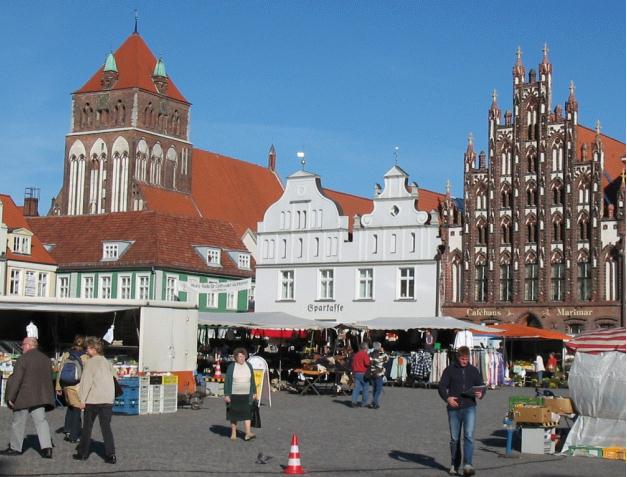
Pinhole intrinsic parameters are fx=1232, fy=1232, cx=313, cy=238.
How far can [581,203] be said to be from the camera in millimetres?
50875

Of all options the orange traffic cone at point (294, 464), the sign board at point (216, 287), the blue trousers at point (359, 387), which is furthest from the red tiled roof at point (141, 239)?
the orange traffic cone at point (294, 464)

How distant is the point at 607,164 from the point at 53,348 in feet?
97.1

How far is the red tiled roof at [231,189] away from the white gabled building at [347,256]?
3085cm

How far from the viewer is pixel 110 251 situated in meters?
62.3

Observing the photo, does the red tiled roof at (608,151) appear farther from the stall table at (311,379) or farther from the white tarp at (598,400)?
the white tarp at (598,400)

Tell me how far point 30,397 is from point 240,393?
4456mm

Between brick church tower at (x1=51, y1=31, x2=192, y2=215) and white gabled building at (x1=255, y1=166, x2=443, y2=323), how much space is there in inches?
1107

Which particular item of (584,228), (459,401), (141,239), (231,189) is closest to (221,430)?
(459,401)

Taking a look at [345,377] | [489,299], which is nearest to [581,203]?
[489,299]

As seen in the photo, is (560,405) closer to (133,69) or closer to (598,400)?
(598,400)

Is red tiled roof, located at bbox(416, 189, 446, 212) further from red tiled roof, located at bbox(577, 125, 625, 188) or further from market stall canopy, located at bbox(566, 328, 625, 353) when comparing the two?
market stall canopy, located at bbox(566, 328, 625, 353)

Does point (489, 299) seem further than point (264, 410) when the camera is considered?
Yes

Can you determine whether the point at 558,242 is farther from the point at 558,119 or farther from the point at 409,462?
the point at 409,462

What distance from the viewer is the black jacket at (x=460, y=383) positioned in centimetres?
1648
